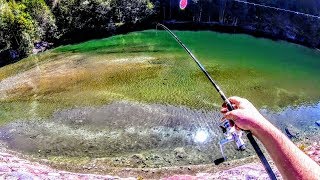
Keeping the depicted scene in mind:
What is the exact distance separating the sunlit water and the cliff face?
6.39 meters

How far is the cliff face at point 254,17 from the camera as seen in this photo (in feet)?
147

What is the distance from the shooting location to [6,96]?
85.3 feet

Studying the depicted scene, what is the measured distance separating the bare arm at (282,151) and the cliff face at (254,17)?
4274cm

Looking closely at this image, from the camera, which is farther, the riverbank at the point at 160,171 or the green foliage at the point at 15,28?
the green foliage at the point at 15,28

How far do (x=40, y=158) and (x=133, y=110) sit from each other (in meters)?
6.64

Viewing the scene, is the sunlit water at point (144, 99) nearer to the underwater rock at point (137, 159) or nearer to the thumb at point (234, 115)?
the underwater rock at point (137, 159)

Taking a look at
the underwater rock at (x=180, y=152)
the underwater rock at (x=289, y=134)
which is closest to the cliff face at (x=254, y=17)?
the underwater rock at (x=289, y=134)

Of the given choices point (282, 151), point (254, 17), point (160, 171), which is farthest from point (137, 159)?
point (254, 17)

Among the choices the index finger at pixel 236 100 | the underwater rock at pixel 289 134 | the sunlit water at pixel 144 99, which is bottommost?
the underwater rock at pixel 289 134

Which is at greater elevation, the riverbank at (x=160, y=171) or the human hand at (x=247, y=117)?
the human hand at (x=247, y=117)

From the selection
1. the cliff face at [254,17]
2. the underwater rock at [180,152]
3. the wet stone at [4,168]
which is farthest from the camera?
the cliff face at [254,17]

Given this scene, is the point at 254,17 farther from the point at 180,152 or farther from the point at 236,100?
the point at 236,100

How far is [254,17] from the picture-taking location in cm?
4841

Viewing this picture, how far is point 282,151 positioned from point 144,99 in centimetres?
2147
